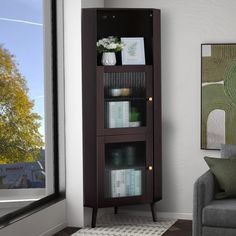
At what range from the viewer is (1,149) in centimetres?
423

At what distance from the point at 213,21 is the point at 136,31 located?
2.28ft

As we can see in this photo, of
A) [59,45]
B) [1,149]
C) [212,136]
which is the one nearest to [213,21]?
[212,136]

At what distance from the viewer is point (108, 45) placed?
499 centimetres

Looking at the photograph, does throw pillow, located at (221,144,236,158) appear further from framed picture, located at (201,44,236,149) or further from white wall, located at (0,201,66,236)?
white wall, located at (0,201,66,236)

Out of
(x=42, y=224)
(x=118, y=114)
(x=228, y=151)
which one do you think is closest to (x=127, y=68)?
(x=118, y=114)

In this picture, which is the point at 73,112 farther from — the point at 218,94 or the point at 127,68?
the point at 218,94

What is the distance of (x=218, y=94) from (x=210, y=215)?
1365 millimetres

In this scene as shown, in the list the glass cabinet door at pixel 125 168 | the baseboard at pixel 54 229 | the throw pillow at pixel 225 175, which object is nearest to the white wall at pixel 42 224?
the baseboard at pixel 54 229

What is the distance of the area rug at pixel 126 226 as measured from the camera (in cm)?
480

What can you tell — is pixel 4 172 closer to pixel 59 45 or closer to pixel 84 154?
pixel 84 154

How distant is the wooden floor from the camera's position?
4.78 m

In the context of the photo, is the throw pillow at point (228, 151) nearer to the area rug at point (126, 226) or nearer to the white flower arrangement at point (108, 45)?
Answer: the area rug at point (126, 226)

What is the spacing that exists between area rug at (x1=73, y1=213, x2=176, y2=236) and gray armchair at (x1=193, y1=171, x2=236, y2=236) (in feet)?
2.23

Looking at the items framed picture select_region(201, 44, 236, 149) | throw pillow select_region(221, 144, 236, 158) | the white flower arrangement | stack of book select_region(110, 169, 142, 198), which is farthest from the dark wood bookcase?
throw pillow select_region(221, 144, 236, 158)
